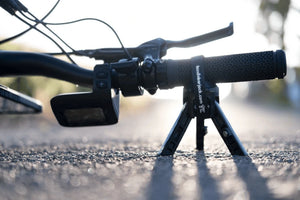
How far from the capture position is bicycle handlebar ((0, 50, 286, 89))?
1400 mm

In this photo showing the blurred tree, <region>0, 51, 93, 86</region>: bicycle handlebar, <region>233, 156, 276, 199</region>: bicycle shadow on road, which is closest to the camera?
<region>233, 156, 276, 199</region>: bicycle shadow on road

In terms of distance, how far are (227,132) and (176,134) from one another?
24 centimetres

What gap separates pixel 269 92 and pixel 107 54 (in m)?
13.6

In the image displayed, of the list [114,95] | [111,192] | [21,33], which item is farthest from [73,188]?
[21,33]

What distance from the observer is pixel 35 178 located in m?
1.03

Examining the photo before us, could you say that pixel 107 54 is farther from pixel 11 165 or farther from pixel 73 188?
pixel 73 188

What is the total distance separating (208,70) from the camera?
147 centimetres

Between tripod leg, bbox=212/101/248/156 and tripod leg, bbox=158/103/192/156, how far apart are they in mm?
142

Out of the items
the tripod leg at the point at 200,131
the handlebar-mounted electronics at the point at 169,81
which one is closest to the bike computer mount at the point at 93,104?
the handlebar-mounted electronics at the point at 169,81

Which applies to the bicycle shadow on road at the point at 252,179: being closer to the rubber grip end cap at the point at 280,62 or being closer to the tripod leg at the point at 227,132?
the tripod leg at the point at 227,132

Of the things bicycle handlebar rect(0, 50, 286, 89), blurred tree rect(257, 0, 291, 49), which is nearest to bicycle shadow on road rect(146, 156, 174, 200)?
bicycle handlebar rect(0, 50, 286, 89)

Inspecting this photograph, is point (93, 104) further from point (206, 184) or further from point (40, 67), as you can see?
point (206, 184)

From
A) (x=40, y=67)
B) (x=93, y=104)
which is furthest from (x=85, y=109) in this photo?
(x=40, y=67)

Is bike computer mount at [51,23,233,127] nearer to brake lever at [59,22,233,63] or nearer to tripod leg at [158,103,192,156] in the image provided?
brake lever at [59,22,233,63]
